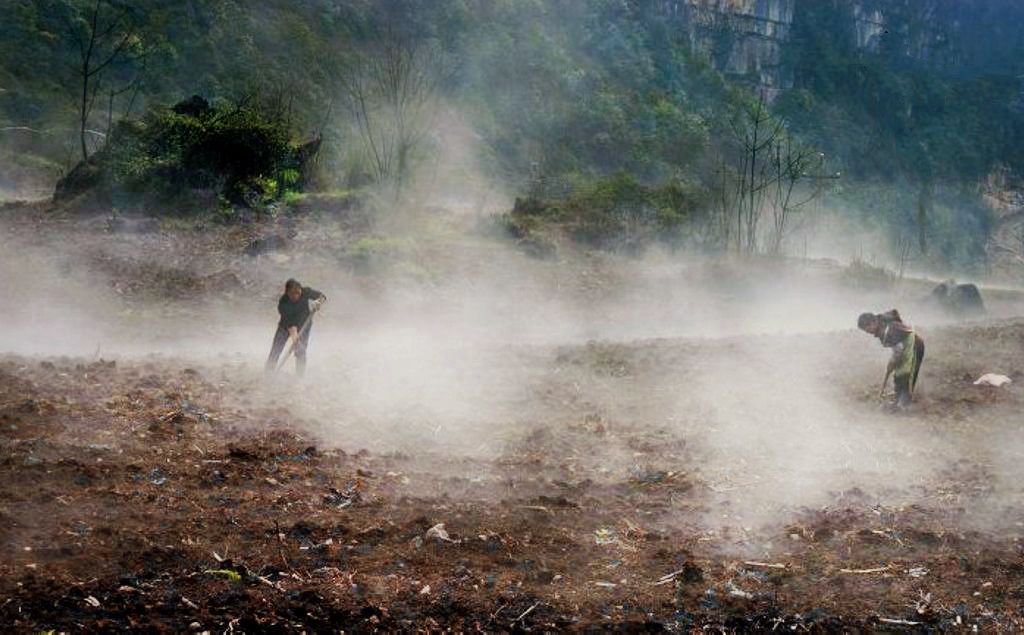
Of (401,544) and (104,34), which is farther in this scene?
(104,34)

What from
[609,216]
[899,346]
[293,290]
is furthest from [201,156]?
[899,346]

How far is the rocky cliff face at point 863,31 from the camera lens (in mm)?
75875

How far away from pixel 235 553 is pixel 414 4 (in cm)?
5092

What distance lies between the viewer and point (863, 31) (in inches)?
3450

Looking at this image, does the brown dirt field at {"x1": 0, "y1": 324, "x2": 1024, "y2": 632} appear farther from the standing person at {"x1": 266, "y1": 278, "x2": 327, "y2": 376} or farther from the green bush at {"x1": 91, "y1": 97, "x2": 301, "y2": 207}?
the green bush at {"x1": 91, "y1": 97, "x2": 301, "y2": 207}

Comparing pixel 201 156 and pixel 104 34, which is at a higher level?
pixel 104 34

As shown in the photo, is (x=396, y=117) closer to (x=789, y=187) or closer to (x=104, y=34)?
(x=104, y=34)

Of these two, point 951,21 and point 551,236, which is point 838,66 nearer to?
point 951,21

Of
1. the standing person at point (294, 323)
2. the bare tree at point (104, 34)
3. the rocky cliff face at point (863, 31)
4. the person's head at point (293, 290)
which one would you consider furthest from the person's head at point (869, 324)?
the rocky cliff face at point (863, 31)

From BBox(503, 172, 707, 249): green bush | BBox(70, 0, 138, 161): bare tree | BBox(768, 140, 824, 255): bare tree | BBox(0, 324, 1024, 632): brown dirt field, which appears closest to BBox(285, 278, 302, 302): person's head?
BBox(0, 324, 1024, 632): brown dirt field

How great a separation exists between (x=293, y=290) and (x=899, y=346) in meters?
6.97

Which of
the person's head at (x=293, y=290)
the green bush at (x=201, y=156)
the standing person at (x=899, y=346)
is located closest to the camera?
the person's head at (x=293, y=290)

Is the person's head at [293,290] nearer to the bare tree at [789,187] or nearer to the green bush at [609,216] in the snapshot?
the green bush at [609,216]

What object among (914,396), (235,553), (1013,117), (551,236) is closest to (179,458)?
(235,553)
